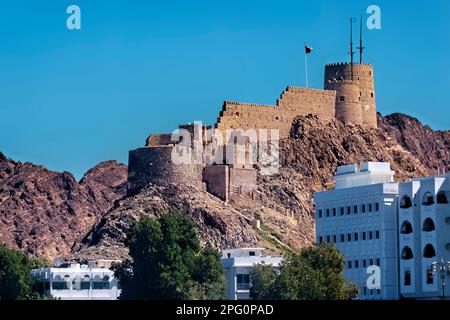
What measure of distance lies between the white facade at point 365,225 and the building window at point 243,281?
9.17m

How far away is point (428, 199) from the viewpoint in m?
157

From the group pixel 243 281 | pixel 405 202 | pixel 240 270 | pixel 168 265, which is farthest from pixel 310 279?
pixel 240 270

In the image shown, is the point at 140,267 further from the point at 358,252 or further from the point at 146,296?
the point at 358,252

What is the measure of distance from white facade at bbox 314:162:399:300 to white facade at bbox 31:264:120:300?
28585 mm

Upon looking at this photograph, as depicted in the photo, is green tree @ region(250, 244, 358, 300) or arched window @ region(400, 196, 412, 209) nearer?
green tree @ region(250, 244, 358, 300)

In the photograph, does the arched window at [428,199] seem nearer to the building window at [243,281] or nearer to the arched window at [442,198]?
the arched window at [442,198]

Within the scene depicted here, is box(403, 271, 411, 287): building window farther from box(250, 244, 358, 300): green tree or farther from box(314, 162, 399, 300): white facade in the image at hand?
box(250, 244, 358, 300): green tree

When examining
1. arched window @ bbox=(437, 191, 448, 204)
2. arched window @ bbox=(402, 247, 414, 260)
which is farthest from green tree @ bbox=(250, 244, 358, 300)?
arched window @ bbox=(437, 191, 448, 204)

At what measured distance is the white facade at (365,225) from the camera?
161 m

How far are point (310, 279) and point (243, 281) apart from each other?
28035mm

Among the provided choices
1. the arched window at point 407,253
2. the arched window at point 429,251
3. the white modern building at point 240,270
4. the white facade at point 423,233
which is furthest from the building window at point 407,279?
the white modern building at point 240,270

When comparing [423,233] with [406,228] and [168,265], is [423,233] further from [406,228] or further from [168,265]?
[168,265]

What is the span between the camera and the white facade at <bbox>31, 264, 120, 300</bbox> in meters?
185
